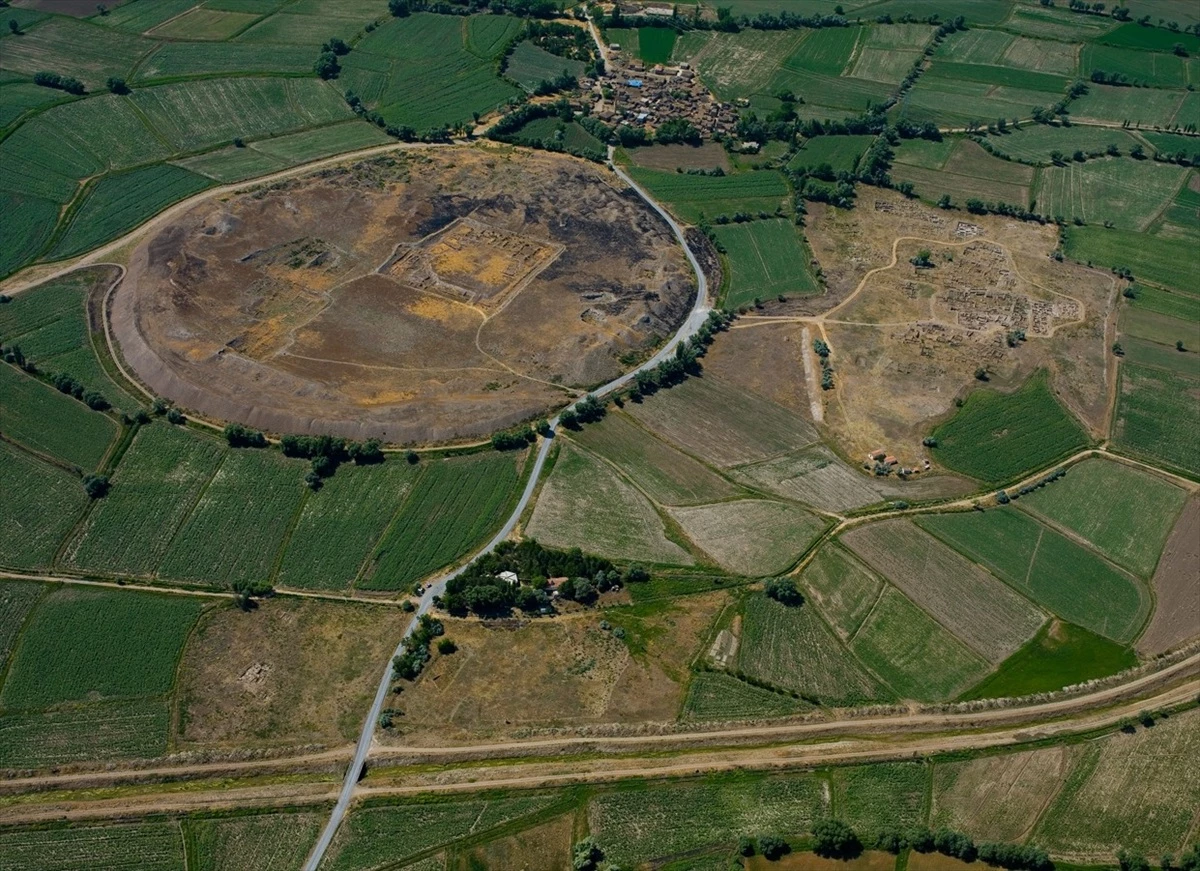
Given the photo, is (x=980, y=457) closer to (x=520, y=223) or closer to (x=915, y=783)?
(x=915, y=783)

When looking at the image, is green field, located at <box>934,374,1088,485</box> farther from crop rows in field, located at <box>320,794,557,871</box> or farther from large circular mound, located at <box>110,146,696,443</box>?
crop rows in field, located at <box>320,794,557,871</box>

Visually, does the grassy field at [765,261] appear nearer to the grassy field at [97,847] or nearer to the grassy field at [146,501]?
the grassy field at [146,501]

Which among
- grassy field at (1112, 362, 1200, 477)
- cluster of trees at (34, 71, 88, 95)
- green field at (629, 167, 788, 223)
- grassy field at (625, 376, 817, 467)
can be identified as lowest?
grassy field at (1112, 362, 1200, 477)

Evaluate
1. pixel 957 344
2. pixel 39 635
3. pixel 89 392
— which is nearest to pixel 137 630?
pixel 39 635

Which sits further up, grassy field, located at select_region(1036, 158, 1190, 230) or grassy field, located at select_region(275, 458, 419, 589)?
grassy field, located at select_region(1036, 158, 1190, 230)

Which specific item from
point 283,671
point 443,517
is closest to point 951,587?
point 443,517

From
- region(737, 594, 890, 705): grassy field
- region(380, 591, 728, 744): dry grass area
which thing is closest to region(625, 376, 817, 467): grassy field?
region(737, 594, 890, 705): grassy field
